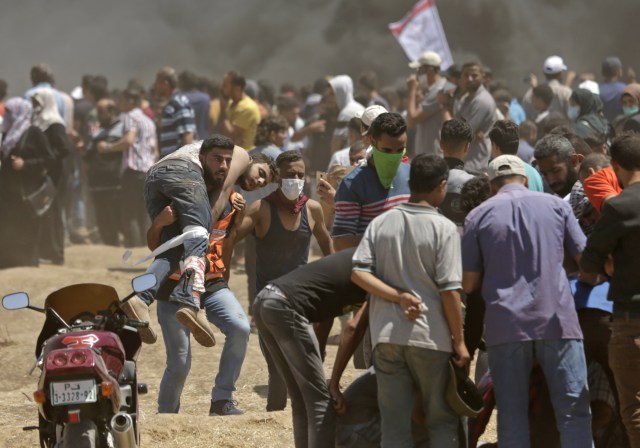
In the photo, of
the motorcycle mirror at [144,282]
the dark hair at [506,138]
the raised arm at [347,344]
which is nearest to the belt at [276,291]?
the raised arm at [347,344]

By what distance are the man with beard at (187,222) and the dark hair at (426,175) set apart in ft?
6.50

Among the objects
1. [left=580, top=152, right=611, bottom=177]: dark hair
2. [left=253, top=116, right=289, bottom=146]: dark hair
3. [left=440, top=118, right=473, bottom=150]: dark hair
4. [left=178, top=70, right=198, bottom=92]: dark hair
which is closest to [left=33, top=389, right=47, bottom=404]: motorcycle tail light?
[left=580, top=152, right=611, bottom=177]: dark hair

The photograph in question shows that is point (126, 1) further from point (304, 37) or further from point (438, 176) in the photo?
point (438, 176)

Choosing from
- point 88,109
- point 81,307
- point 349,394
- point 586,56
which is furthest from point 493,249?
point 586,56

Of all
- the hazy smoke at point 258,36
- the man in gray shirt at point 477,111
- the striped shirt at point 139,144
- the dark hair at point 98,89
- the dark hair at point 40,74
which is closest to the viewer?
the man in gray shirt at point 477,111

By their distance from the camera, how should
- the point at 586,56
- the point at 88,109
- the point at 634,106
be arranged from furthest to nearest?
1. the point at 586,56
2. the point at 88,109
3. the point at 634,106

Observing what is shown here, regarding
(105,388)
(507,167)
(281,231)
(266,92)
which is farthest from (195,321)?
(266,92)

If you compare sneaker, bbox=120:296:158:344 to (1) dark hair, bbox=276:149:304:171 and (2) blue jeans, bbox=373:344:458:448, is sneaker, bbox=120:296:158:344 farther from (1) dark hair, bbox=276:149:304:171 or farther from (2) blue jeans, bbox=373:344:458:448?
(2) blue jeans, bbox=373:344:458:448

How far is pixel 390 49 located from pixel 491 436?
51.9 feet

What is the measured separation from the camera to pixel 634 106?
14.3 metres

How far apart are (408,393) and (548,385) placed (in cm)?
72

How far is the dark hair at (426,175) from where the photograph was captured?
23.4 feet

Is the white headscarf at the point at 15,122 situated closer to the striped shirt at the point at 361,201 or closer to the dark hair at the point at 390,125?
the striped shirt at the point at 361,201

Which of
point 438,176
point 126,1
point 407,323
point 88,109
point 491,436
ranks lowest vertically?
point 491,436
